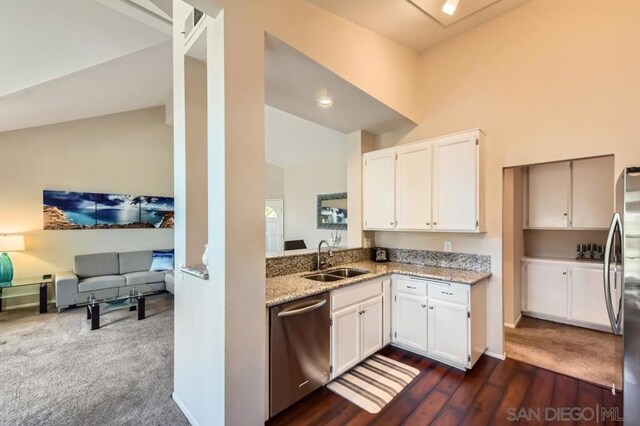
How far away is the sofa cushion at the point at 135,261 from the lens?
5.37m

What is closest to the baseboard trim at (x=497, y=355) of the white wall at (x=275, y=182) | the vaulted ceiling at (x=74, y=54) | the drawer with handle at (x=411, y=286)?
the drawer with handle at (x=411, y=286)

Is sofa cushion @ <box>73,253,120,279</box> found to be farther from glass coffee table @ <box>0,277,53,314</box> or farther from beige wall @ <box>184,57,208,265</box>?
beige wall @ <box>184,57,208,265</box>

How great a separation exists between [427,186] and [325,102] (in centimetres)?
137

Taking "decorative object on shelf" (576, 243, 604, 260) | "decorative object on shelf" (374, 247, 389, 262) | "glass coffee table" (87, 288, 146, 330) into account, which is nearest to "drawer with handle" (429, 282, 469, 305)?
"decorative object on shelf" (374, 247, 389, 262)

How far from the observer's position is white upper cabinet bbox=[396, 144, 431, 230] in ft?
9.88

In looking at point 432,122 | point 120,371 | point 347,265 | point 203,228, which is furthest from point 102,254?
point 432,122

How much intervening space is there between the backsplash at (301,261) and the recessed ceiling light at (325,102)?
5.00 feet

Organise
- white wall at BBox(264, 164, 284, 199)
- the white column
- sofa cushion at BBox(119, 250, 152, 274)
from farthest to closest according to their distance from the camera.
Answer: white wall at BBox(264, 164, 284, 199), sofa cushion at BBox(119, 250, 152, 274), the white column

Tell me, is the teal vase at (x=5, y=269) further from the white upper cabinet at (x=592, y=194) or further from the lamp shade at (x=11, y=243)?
the white upper cabinet at (x=592, y=194)

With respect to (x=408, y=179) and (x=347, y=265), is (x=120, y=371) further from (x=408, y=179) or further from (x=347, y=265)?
(x=408, y=179)

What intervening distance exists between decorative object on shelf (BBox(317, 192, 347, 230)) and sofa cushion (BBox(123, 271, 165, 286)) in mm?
3372

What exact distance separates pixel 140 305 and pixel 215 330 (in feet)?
10.4

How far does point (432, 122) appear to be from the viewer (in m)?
3.29

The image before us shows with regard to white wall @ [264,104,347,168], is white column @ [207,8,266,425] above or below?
below
